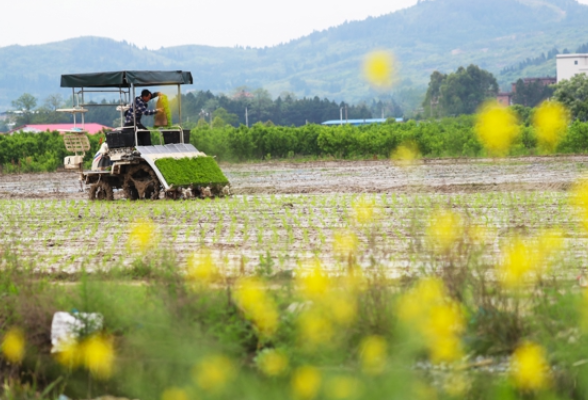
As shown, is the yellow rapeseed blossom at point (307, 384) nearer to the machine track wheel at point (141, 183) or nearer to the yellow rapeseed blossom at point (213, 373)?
the yellow rapeseed blossom at point (213, 373)

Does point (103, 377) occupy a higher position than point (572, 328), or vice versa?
point (572, 328)

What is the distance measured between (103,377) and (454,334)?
266cm

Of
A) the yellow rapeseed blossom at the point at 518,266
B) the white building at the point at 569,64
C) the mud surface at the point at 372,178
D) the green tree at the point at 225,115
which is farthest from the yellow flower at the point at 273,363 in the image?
the white building at the point at 569,64

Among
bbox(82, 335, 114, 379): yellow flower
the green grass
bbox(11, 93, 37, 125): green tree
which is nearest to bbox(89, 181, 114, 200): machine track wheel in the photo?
the green grass

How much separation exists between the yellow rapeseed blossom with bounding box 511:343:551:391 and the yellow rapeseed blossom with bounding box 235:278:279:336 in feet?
5.26

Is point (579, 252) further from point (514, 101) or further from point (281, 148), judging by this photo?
point (514, 101)

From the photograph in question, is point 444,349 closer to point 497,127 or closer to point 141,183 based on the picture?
point 497,127

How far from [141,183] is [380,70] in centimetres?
1308

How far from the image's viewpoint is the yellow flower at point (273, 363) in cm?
569

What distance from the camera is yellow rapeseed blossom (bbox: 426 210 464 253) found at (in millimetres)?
6141

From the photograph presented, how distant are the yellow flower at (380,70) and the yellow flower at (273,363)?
1.86 meters

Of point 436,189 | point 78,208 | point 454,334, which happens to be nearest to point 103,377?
point 454,334

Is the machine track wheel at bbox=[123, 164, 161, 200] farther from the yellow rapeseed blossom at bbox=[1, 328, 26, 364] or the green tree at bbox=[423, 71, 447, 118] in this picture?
the yellow rapeseed blossom at bbox=[1, 328, 26, 364]

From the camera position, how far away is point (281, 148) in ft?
117
